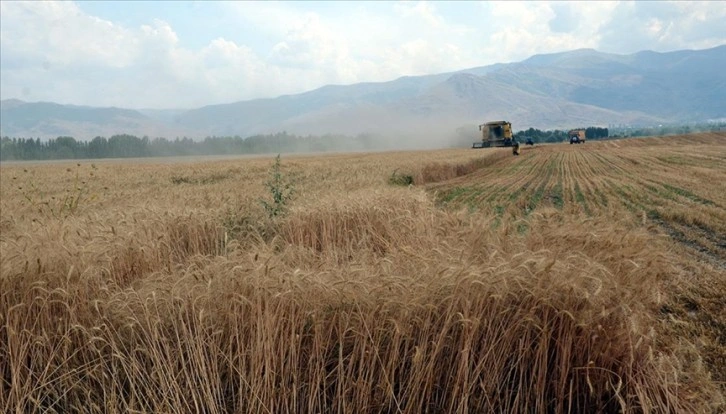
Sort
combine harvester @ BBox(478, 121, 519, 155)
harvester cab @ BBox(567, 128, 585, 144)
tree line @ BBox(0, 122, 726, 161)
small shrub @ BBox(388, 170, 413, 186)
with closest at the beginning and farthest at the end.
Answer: small shrub @ BBox(388, 170, 413, 186), combine harvester @ BBox(478, 121, 519, 155), harvester cab @ BBox(567, 128, 585, 144), tree line @ BBox(0, 122, 726, 161)

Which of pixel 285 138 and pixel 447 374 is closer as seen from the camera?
pixel 447 374

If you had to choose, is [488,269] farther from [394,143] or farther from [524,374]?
[394,143]

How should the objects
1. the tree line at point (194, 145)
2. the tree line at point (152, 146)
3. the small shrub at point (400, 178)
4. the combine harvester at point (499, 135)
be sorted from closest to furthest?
the small shrub at point (400, 178), the combine harvester at point (499, 135), the tree line at point (194, 145), the tree line at point (152, 146)

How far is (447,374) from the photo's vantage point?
10.1 feet

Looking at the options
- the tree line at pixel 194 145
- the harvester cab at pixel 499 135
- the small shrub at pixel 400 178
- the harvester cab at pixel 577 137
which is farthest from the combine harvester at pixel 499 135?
the harvester cab at pixel 577 137

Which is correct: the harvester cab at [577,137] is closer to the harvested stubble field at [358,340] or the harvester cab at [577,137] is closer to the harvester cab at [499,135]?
the harvester cab at [499,135]

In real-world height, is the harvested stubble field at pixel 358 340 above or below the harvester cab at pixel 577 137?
below

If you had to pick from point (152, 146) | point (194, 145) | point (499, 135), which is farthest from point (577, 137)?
point (152, 146)

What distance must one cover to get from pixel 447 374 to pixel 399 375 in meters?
0.32

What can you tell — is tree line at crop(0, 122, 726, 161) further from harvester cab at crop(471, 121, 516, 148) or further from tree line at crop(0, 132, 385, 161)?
harvester cab at crop(471, 121, 516, 148)

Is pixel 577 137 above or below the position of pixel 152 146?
below

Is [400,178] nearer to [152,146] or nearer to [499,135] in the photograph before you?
[499,135]

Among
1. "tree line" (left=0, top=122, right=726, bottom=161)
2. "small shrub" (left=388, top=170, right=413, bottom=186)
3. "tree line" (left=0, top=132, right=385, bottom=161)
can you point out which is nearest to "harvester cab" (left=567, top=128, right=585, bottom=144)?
"tree line" (left=0, top=122, right=726, bottom=161)

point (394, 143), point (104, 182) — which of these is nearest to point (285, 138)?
point (394, 143)
